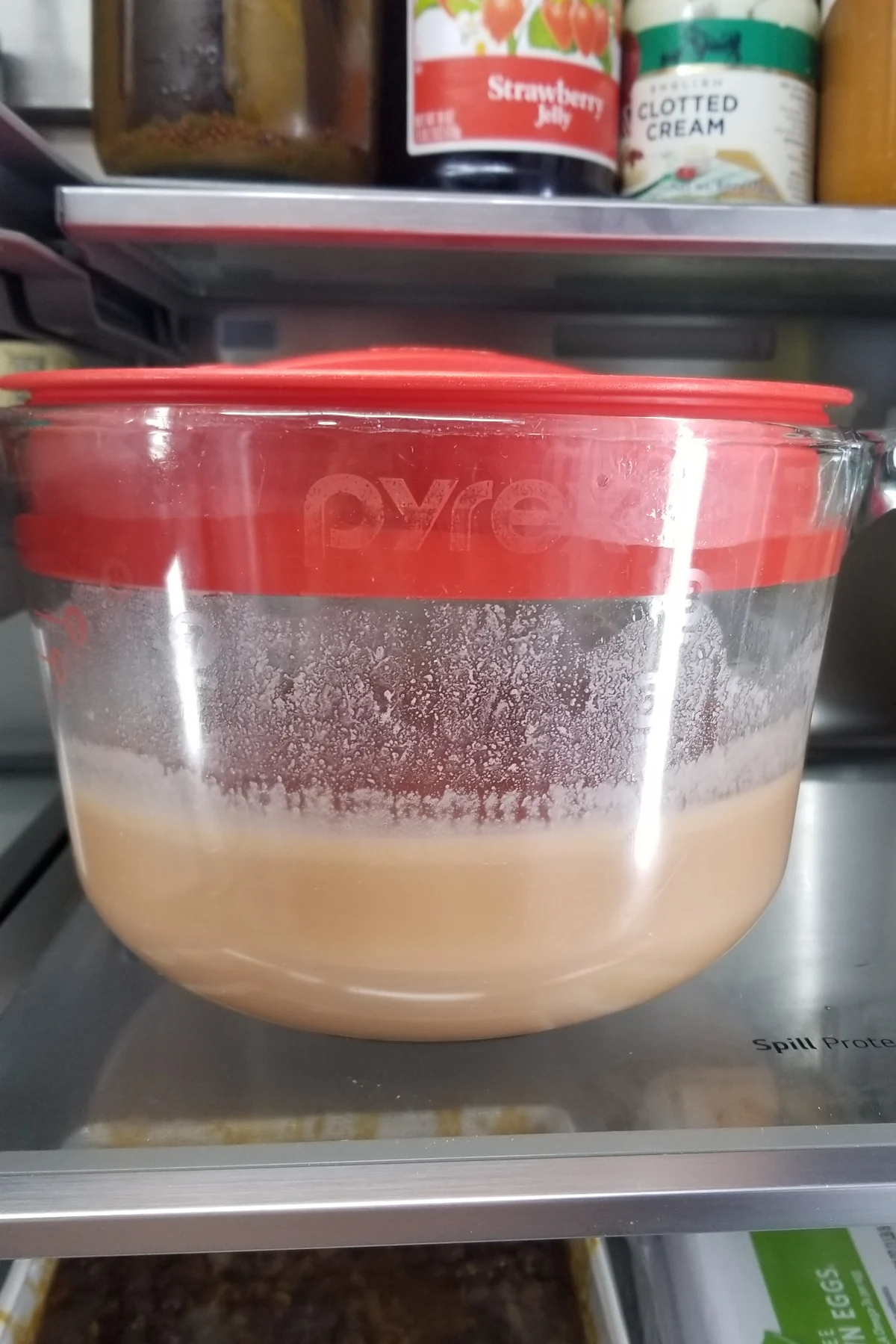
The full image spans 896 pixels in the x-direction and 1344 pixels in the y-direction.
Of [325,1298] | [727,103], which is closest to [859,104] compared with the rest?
[727,103]

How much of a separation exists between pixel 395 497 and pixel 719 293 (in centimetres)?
52

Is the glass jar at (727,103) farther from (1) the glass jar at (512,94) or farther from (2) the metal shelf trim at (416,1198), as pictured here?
(2) the metal shelf trim at (416,1198)

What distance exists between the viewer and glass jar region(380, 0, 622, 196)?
0.52 meters

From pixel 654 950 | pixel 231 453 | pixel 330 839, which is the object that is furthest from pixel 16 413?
pixel 654 950

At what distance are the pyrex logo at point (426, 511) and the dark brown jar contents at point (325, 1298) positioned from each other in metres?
0.48

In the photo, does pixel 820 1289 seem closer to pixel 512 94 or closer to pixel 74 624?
pixel 74 624

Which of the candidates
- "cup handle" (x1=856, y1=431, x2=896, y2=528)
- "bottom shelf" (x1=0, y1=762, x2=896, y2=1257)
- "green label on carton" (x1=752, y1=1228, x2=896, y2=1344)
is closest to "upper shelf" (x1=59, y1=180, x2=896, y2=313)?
"cup handle" (x1=856, y1=431, x2=896, y2=528)

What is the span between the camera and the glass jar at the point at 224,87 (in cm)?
51

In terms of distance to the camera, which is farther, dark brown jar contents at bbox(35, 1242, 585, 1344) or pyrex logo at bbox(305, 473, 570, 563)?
dark brown jar contents at bbox(35, 1242, 585, 1344)

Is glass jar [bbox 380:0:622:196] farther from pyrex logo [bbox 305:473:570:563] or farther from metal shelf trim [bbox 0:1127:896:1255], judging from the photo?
metal shelf trim [bbox 0:1127:896:1255]

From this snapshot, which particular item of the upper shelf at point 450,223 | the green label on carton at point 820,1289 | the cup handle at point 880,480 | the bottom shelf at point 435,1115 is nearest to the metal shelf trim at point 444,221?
the upper shelf at point 450,223

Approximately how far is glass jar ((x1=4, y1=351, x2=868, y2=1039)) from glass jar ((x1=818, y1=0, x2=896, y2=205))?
24 cm

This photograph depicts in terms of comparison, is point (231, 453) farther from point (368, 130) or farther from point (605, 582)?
point (368, 130)

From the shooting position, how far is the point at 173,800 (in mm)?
398
